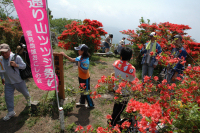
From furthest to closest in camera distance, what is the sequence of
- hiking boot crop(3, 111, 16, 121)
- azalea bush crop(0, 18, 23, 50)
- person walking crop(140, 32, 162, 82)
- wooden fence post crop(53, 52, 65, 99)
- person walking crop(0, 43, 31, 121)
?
1. azalea bush crop(0, 18, 23, 50)
2. person walking crop(140, 32, 162, 82)
3. wooden fence post crop(53, 52, 65, 99)
4. hiking boot crop(3, 111, 16, 121)
5. person walking crop(0, 43, 31, 121)

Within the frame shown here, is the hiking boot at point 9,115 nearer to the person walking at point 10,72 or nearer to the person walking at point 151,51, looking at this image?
the person walking at point 10,72

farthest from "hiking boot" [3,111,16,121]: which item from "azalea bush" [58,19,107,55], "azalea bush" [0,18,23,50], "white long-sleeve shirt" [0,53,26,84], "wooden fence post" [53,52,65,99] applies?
"azalea bush" [58,19,107,55]

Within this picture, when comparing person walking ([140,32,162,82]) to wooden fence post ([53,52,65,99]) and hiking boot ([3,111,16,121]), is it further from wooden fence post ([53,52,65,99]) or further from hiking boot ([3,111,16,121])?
hiking boot ([3,111,16,121])

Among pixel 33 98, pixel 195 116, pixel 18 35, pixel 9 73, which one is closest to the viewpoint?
pixel 195 116

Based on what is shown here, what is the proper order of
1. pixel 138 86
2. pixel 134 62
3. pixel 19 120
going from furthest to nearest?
1. pixel 134 62
2. pixel 19 120
3. pixel 138 86

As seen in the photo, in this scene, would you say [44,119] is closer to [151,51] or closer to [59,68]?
[59,68]

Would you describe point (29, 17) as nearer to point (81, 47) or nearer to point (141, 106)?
point (81, 47)

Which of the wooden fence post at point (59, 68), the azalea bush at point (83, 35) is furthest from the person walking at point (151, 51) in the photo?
the azalea bush at point (83, 35)

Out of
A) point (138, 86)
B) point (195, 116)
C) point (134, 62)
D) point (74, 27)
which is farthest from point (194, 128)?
point (74, 27)

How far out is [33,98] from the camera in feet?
12.3

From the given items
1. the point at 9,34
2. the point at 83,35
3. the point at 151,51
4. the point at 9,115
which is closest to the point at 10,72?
the point at 9,115

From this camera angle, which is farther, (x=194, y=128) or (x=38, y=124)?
(x=38, y=124)

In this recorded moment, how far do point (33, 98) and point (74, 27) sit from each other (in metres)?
4.98

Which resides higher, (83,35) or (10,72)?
(83,35)
